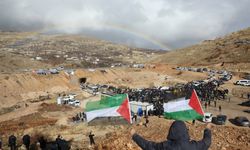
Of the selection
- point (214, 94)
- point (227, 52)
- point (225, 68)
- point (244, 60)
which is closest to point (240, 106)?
point (214, 94)

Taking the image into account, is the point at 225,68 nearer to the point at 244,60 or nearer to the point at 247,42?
the point at 244,60

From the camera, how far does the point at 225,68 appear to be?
101375mm

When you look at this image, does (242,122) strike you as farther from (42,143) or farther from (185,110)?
(185,110)

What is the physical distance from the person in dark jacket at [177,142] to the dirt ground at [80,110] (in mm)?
15447

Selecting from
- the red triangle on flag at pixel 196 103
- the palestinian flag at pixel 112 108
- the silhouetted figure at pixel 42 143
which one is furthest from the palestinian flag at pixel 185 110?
the silhouetted figure at pixel 42 143

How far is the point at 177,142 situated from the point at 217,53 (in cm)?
13144

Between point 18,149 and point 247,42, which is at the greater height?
point 247,42

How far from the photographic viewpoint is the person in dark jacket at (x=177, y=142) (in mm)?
5219

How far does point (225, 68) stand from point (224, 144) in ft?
271

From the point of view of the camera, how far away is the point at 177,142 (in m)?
5.34

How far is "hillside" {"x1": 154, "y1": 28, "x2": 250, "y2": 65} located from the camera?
11740 centimetres

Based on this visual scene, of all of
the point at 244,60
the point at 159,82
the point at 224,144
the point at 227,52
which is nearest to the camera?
the point at 224,144

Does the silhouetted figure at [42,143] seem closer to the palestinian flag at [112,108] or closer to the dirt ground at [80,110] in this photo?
the dirt ground at [80,110]

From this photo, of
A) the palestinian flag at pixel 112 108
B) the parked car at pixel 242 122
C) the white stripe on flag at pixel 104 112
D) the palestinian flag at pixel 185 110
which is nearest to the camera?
the palestinian flag at pixel 185 110
